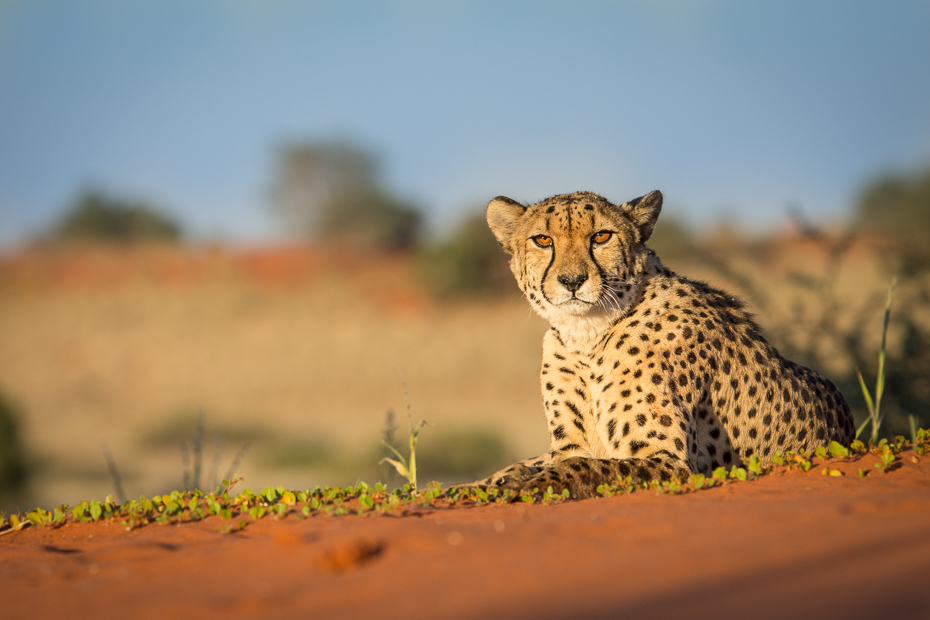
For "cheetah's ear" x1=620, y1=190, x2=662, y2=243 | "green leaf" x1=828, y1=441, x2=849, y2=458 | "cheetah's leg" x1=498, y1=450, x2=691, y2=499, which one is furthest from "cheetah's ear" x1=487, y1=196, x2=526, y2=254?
"green leaf" x1=828, y1=441, x2=849, y2=458

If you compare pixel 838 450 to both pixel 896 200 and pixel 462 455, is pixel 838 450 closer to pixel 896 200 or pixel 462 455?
pixel 462 455

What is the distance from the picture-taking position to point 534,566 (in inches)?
91.9

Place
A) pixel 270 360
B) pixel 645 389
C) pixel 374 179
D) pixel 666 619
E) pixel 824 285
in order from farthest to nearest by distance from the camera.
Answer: pixel 374 179, pixel 270 360, pixel 824 285, pixel 645 389, pixel 666 619

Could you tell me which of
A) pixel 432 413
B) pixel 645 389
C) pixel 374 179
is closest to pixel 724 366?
pixel 645 389

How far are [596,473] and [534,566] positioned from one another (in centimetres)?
168

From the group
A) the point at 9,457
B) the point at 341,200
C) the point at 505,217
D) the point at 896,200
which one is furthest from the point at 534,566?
the point at 341,200

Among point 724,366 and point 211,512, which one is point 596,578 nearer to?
point 211,512

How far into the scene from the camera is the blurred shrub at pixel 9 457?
725 inches

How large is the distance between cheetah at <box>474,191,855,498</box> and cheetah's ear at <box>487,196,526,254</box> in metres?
0.23

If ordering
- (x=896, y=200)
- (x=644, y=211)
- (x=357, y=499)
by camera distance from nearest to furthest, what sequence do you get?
(x=357, y=499) < (x=644, y=211) < (x=896, y=200)

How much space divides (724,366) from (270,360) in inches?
915

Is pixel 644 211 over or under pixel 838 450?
over

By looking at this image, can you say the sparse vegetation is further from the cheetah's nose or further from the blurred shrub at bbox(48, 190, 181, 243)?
the blurred shrub at bbox(48, 190, 181, 243)

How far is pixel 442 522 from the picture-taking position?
3.05 meters
